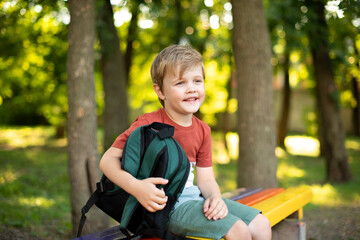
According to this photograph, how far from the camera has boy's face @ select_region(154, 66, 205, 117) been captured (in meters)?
2.35

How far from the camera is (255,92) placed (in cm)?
504

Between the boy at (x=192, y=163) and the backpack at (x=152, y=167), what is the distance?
6 centimetres

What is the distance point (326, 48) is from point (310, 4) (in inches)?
46.5

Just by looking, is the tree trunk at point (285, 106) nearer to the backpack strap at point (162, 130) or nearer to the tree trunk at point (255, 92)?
the tree trunk at point (255, 92)

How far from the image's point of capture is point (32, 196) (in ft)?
21.2

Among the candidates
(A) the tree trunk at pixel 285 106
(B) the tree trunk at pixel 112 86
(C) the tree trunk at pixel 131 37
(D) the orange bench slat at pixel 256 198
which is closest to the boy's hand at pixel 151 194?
(D) the orange bench slat at pixel 256 198

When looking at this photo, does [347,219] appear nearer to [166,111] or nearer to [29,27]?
[166,111]

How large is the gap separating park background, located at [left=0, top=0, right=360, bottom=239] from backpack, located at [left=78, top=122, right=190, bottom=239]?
6.75ft

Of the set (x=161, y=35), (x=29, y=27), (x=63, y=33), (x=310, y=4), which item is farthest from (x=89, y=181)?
(x=161, y=35)

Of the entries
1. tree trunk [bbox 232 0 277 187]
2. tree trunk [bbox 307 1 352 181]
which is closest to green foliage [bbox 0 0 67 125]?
tree trunk [bbox 232 0 277 187]

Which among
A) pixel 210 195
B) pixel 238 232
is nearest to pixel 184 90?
pixel 210 195

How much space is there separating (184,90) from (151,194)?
0.72 meters

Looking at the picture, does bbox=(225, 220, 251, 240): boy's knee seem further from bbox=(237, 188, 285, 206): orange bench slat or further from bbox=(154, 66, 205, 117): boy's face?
bbox=(237, 188, 285, 206): orange bench slat

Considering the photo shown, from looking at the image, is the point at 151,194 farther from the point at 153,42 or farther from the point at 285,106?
the point at 285,106
